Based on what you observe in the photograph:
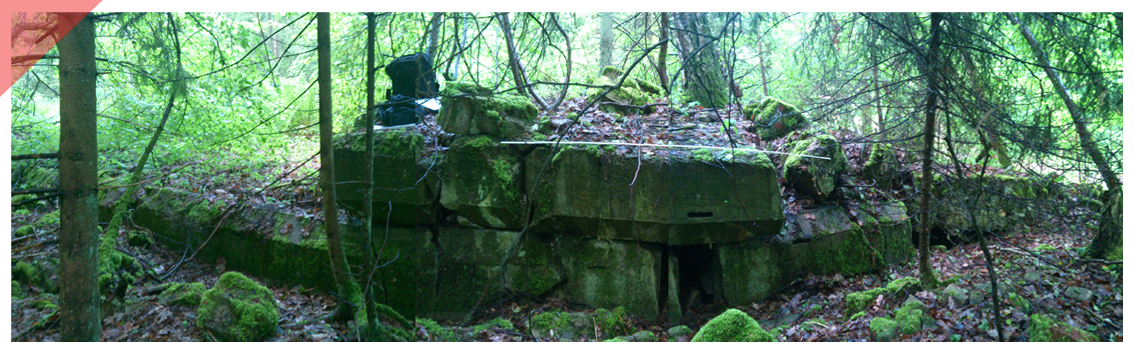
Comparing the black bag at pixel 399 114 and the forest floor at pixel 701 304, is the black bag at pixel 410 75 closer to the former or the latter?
the black bag at pixel 399 114

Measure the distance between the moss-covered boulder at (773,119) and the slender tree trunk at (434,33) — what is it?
9.76 feet

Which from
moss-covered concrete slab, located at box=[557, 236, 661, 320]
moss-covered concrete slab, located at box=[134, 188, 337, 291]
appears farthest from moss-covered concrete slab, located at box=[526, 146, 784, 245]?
moss-covered concrete slab, located at box=[134, 188, 337, 291]

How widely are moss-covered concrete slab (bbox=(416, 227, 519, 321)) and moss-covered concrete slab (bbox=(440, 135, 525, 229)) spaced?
7.1 inches

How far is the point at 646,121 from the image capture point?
4258 millimetres

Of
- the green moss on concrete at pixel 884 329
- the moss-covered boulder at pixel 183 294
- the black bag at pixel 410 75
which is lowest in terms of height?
the green moss on concrete at pixel 884 329

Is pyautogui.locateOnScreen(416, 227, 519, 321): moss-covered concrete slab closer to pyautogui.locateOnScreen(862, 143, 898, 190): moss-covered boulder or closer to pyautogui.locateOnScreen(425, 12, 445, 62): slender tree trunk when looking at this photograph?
pyautogui.locateOnScreen(425, 12, 445, 62): slender tree trunk

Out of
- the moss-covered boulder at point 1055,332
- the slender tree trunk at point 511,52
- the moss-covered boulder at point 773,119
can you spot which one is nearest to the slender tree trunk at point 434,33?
the slender tree trunk at point 511,52

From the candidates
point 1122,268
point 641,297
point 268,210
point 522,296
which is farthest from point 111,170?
point 1122,268

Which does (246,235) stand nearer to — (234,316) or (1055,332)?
(234,316)

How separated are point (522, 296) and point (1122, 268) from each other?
372 centimetres

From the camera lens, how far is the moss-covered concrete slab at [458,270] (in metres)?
3.64

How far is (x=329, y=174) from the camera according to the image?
110 inches

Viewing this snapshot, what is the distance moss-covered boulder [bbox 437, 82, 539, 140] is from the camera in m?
3.69
